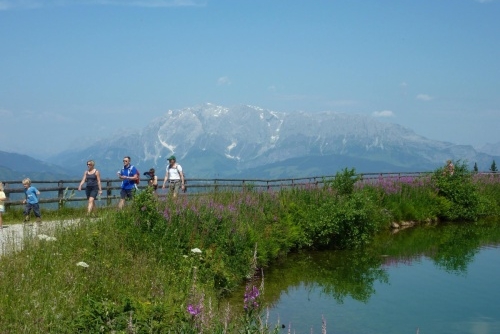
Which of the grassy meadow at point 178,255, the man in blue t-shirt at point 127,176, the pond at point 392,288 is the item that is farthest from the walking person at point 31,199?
the pond at point 392,288

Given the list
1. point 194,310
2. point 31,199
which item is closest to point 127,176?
point 31,199

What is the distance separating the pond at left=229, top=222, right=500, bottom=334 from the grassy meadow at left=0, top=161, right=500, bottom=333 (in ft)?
2.90

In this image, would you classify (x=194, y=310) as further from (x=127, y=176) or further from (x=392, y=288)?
(x=127, y=176)

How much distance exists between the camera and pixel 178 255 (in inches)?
548

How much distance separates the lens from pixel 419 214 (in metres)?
29.4

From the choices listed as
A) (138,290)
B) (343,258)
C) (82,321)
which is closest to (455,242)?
(343,258)

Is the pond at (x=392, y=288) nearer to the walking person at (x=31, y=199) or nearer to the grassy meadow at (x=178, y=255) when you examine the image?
the grassy meadow at (x=178, y=255)

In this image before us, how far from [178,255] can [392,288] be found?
608 cm

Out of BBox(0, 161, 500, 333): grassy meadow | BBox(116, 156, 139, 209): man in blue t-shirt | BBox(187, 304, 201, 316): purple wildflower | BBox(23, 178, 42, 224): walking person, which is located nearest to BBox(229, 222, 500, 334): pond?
BBox(0, 161, 500, 333): grassy meadow

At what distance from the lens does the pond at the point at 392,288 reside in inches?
503

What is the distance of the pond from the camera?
12.8 meters

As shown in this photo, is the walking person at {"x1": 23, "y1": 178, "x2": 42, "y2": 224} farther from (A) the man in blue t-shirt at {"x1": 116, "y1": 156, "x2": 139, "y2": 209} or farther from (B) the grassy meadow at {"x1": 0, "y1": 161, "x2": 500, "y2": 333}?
(A) the man in blue t-shirt at {"x1": 116, "y1": 156, "x2": 139, "y2": 209}

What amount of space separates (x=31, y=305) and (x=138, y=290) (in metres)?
2.24

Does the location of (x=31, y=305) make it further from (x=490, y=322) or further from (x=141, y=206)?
(x=490, y=322)
